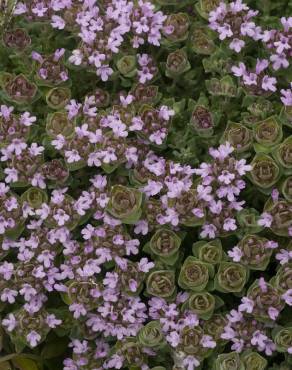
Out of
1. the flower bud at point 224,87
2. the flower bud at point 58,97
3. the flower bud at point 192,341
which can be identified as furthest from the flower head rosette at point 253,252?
the flower bud at point 58,97

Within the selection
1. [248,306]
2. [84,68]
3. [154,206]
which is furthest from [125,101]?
[248,306]

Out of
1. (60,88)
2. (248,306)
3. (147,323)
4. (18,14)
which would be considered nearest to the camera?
(248,306)

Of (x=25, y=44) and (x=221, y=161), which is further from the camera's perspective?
(x=25, y=44)

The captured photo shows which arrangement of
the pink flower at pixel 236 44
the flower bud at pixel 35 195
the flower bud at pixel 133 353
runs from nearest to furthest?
the flower bud at pixel 133 353 < the flower bud at pixel 35 195 < the pink flower at pixel 236 44

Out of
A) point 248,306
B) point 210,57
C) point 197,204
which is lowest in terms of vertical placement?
point 248,306

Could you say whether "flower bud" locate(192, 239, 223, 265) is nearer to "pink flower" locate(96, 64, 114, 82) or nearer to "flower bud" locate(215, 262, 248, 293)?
"flower bud" locate(215, 262, 248, 293)

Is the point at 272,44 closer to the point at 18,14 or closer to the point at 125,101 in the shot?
the point at 125,101

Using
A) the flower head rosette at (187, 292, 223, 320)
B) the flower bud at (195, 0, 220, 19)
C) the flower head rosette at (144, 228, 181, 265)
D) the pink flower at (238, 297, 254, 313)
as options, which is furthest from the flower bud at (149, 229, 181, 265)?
the flower bud at (195, 0, 220, 19)

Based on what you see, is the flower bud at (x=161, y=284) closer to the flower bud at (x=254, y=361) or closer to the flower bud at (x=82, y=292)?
the flower bud at (x=82, y=292)
